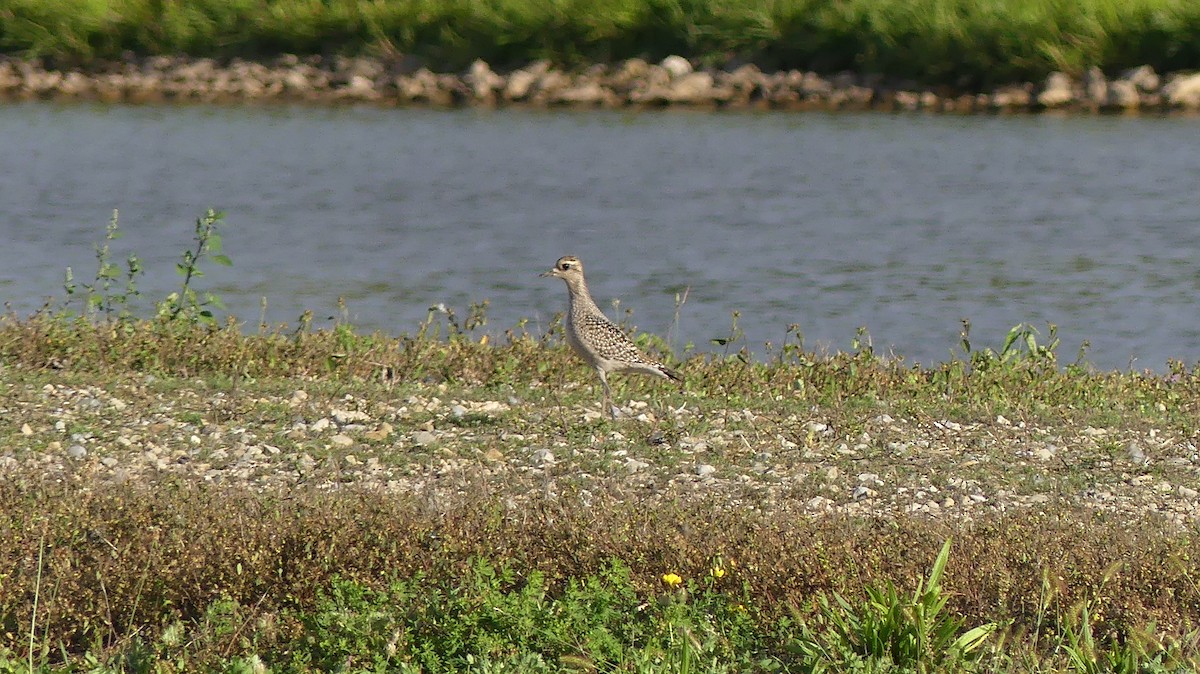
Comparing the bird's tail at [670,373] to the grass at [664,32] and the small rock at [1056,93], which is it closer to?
the small rock at [1056,93]

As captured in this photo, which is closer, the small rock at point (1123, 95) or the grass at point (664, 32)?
the small rock at point (1123, 95)

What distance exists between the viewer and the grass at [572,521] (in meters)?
5.99

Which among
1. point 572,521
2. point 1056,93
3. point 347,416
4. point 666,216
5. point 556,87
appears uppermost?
point 572,521

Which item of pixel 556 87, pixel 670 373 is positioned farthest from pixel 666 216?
pixel 670 373

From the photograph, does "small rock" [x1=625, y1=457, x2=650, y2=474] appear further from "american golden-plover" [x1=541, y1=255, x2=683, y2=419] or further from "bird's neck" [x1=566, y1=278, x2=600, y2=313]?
"bird's neck" [x1=566, y1=278, x2=600, y2=313]

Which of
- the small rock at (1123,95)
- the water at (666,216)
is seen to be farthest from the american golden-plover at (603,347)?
the small rock at (1123,95)

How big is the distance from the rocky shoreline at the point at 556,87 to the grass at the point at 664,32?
16.8 inches

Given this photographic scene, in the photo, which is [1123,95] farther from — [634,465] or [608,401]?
[634,465]

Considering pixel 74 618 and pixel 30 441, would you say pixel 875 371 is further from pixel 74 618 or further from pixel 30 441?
pixel 74 618

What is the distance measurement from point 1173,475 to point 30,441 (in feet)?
19.4

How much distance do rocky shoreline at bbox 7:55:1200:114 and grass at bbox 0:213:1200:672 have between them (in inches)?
898

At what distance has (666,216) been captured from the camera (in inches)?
969

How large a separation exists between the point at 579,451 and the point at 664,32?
2928 cm

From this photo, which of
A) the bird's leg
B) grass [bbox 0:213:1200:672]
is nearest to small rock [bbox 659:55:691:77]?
grass [bbox 0:213:1200:672]
